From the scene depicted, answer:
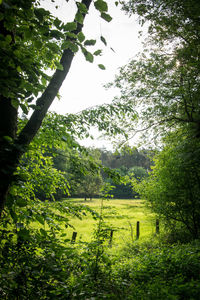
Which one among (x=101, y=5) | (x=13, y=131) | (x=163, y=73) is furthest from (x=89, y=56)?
(x=163, y=73)

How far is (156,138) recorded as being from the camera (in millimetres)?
8844

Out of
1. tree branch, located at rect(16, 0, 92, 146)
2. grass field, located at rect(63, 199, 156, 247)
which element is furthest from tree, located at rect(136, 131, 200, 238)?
tree branch, located at rect(16, 0, 92, 146)

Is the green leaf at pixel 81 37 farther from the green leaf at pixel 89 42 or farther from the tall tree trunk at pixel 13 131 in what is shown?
the tall tree trunk at pixel 13 131

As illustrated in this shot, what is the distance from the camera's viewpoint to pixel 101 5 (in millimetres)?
1365

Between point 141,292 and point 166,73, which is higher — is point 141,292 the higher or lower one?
the lower one

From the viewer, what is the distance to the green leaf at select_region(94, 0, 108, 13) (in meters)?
1.35

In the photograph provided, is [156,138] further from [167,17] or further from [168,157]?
[167,17]

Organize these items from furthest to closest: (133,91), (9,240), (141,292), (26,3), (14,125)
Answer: (133,91)
(141,292)
(9,240)
(14,125)
(26,3)

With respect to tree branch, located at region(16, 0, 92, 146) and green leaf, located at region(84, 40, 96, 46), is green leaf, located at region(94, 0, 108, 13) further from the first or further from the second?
tree branch, located at region(16, 0, 92, 146)

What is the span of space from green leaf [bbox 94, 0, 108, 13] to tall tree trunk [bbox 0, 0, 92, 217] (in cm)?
105

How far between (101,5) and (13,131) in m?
1.52

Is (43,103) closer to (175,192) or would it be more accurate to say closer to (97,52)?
(97,52)

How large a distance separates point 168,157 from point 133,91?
404 centimetres

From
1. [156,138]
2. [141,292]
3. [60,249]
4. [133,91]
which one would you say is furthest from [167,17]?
[141,292]
